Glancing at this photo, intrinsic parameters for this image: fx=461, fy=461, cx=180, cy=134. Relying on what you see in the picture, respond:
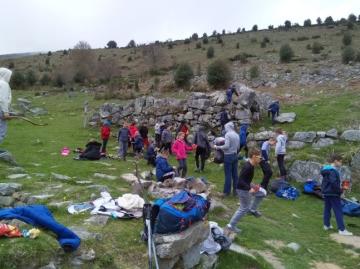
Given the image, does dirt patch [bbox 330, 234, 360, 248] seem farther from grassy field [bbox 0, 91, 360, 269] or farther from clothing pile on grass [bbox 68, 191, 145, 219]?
clothing pile on grass [bbox 68, 191, 145, 219]

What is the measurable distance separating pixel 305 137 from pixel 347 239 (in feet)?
28.3

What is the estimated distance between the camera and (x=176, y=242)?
7.33 metres

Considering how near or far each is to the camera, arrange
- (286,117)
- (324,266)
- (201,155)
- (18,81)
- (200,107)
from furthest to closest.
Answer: (18,81) → (200,107) → (286,117) → (201,155) → (324,266)

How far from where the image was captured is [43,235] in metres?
6.79

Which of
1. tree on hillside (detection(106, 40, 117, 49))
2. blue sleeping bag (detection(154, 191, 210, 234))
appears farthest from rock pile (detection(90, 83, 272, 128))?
tree on hillside (detection(106, 40, 117, 49))

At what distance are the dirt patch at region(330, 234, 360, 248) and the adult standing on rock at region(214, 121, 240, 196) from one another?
3.46 metres

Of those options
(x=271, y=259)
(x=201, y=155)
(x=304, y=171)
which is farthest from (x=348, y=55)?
(x=271, y=259)

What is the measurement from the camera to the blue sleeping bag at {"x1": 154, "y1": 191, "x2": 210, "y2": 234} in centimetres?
748

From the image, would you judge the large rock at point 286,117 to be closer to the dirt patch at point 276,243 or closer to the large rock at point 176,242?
the dirt patch at point 276,243

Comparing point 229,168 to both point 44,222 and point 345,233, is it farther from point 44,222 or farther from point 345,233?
point 44,222

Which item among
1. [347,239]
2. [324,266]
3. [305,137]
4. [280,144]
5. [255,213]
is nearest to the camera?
[324,266]

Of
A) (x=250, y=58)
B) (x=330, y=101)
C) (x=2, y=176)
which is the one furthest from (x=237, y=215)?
(x=250, y=58)

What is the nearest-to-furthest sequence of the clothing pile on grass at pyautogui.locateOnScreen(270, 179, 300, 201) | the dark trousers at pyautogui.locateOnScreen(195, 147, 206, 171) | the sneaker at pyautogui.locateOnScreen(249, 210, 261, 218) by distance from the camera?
the sneaker at pyautogui.locateOnScreen(249, 210, 261, 218) < the clothing pile on grass at pyautogui.locateOnScreen(270, 179, 300, 201) < the dark trousers at pyautogui.locateOnScreen(195, 147, 206, 171)

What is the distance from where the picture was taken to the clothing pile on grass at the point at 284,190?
14855 millimetres
